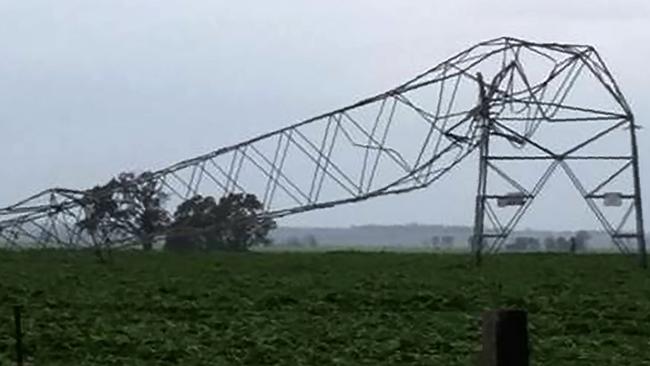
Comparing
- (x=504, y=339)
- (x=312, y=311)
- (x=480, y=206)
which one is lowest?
(x=504, y=339)

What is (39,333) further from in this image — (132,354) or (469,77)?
(469,77)

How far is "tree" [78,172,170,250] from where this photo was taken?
45281 mm

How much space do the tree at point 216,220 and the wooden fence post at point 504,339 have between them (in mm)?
36567

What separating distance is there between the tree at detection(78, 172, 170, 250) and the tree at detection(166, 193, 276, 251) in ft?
2.39

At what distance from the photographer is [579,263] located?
41594 mm

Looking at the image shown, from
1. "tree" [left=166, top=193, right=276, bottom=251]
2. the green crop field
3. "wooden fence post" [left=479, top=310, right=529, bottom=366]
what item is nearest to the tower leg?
the green crop field

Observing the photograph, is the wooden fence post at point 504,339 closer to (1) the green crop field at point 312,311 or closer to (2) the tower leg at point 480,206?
(1) the green crop field at point 312,311

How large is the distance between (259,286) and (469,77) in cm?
1414

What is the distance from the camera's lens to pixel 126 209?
153 feet

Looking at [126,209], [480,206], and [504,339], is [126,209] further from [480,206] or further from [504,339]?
[504,339]

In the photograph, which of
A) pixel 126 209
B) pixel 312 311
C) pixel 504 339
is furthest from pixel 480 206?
pixel 504 339

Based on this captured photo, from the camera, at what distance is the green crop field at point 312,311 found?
17.5 metres

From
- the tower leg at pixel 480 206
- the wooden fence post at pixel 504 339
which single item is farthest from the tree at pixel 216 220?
the wooden fence post at pixel 504 339

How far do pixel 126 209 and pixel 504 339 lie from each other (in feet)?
136
